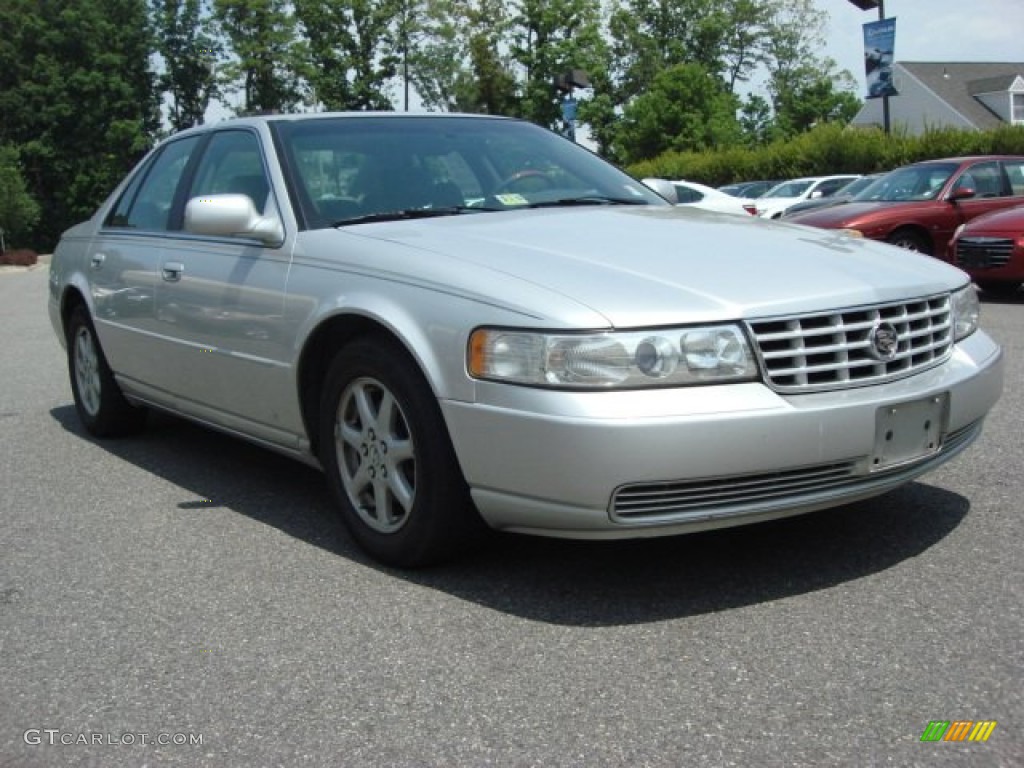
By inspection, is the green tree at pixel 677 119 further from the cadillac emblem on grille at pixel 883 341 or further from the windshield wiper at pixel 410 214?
the cadillac emblem on grille at pixel 883 341

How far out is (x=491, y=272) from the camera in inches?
139

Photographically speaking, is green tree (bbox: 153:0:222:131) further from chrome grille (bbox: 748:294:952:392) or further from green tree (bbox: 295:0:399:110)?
chrome grille (bbox: 748:294:952:392)

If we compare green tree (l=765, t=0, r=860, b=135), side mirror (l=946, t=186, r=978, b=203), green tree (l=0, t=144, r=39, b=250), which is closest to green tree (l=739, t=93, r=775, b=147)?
green tree (l=765, t=0, r=860, b=135)

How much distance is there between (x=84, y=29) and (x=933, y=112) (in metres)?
40.0

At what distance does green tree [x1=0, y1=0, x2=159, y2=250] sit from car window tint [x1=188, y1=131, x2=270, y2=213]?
5340 cm

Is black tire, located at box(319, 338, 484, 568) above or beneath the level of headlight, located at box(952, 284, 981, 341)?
beneath

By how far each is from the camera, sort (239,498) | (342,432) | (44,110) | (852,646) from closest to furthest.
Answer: (852,646), (342,432), (239,498), (44,110)

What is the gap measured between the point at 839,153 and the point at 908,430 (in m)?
27.7

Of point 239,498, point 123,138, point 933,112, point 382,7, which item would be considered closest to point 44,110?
point 123,138

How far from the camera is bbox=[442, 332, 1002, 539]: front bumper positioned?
3.14 meters

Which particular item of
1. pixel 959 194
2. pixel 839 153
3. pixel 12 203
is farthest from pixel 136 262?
pixel 12 203

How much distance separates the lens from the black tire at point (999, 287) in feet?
38.8

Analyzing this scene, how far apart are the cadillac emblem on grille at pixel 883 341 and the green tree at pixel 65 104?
55954 mm

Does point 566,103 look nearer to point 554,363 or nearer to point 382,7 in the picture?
point 554,363
